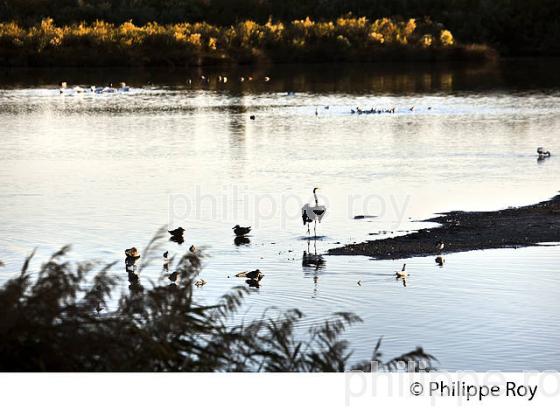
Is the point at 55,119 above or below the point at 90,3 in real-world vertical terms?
below

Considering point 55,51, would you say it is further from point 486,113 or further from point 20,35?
point 486,113

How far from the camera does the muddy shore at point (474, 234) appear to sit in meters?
19.0

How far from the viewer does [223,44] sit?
76625mm

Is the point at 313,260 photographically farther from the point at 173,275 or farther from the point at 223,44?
the point at 223,44

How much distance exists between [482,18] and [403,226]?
211ft

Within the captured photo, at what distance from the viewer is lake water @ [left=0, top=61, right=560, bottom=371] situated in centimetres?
1538

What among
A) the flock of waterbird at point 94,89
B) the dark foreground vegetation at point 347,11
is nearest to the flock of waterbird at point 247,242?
the flock of waterbird at point 94,89

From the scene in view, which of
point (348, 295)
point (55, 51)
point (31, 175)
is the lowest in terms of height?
point (348, 295)

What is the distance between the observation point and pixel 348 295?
53.1ft

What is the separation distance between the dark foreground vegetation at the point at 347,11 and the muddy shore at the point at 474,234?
60.2 meters

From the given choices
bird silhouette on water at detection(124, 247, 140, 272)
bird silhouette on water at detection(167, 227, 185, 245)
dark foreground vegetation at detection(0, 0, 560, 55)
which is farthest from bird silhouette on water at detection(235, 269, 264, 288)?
dark foreground vegetation at detection(0, 0, 560, 55)

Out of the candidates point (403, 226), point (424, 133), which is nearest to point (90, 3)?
point (424, 133)

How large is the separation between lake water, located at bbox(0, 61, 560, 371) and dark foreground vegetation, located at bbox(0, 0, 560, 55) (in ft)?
81.4

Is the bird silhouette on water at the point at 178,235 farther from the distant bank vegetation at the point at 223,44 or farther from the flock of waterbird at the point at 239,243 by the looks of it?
the distant bank vegetation at the point at 223,44
